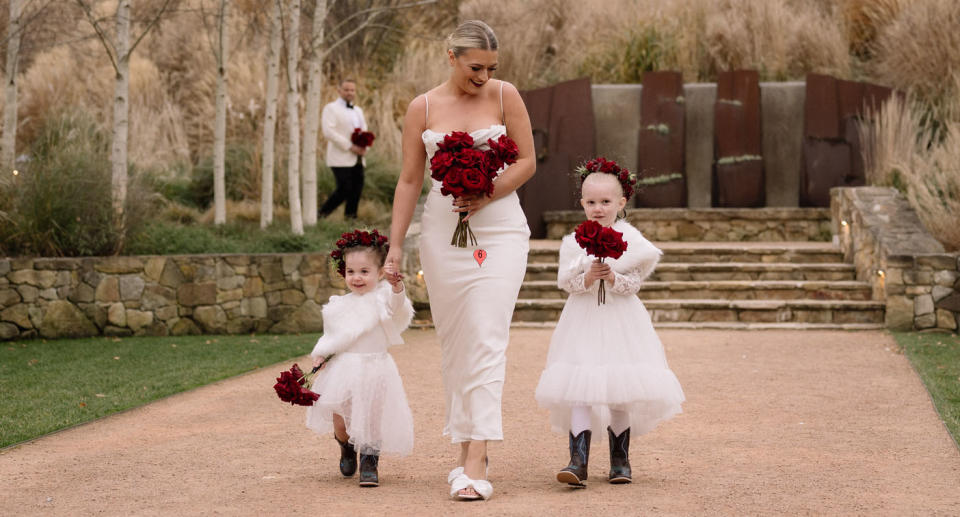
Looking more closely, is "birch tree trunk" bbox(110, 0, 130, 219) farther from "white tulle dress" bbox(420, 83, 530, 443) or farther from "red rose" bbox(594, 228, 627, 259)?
"red rose" bbox(594, 228, 627, 259)

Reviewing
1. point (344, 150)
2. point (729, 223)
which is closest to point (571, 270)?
point (344, 150)

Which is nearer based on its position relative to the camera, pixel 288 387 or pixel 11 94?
pixel 288 387

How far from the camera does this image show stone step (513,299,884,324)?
37.2 feet

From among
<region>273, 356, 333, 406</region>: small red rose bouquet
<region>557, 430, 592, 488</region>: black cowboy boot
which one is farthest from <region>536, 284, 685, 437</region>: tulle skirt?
<region>273, 356, 333, 406</region>: small red rose bouquet

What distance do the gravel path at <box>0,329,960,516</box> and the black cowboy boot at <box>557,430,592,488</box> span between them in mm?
53

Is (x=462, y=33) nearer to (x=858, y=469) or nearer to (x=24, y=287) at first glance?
(x=858, y=469)

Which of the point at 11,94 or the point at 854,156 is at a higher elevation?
the point at 11,94

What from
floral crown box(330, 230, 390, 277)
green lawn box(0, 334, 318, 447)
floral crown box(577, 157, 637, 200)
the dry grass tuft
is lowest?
green lawn box(0, 334, 318, 447)

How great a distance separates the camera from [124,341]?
1073cm

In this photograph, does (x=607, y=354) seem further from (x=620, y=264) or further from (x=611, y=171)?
(x=611, y=171)

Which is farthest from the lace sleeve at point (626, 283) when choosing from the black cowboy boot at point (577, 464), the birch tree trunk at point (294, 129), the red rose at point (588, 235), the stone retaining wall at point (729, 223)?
the stone retaining wall at point (729, 223)

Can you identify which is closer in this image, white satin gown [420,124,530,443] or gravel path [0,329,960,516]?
gravel path [0,329,960,516]

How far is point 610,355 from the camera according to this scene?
4.99 meters

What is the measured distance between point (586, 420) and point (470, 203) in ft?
3.46
